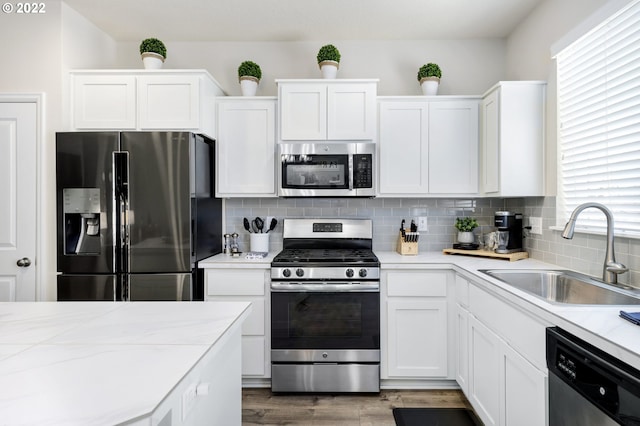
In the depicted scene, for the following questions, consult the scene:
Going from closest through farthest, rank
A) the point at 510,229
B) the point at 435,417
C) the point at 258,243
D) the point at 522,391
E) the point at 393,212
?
1. the point at 522,391
2. the point at 435,417
3. the point at 510,229
4. the point at 258,243
5. the point at 393,212

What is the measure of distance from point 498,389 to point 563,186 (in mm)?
1355

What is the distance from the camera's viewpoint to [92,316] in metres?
1.30

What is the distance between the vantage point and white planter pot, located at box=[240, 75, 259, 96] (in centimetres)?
286

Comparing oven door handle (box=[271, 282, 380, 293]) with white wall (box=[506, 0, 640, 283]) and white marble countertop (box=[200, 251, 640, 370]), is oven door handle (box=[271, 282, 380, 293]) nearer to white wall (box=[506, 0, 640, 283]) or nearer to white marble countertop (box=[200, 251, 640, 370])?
white marble countertop (box=[200, 251, 640, 370])

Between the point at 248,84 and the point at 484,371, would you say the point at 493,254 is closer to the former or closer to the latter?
the point at 484,371


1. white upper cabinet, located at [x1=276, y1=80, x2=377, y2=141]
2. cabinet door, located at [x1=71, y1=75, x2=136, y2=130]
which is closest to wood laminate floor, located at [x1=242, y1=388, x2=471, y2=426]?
white upper cabinet, located at [x1=276, y1=80, x2=377, y2=141]

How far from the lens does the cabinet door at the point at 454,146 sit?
277 cm

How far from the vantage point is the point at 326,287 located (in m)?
2.46

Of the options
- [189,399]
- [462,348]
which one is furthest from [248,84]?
[462,348]

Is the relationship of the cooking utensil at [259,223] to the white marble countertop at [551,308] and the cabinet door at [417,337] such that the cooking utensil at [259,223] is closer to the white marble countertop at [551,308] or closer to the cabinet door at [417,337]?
the white marble countertop at [551,308]

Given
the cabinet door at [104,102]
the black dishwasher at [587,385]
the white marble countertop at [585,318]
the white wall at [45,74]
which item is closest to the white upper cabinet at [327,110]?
the cabinet door at [104,102]

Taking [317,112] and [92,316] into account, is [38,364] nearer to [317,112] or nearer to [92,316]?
[92,316]

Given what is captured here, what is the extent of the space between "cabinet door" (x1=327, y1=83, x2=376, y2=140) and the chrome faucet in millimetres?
1464

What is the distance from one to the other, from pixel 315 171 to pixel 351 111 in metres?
0.54
